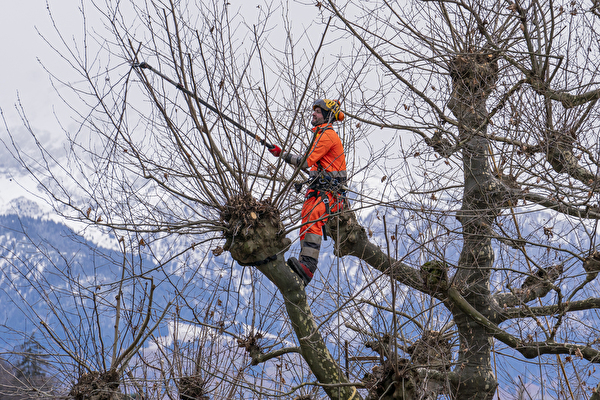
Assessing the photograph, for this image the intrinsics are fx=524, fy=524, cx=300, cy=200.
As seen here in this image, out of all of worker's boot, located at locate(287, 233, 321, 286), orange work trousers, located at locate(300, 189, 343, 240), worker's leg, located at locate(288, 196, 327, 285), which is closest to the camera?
worker's boot, located at locate(287, 233, 321, 286)

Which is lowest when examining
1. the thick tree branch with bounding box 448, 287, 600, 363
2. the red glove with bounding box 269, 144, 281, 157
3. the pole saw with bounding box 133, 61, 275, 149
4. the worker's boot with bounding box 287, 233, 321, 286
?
the thick tree branch with bounding box 448, 287, 600, 363

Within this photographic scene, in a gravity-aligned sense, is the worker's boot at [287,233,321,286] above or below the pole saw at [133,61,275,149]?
below

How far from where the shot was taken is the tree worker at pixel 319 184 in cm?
537

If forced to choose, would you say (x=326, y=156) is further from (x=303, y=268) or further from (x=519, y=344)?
(x=519, y=344)

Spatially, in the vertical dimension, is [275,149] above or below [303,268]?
above

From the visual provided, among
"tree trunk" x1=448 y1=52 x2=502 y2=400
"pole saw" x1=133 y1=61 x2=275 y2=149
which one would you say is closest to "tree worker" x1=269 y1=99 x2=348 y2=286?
"pole saw" x1=133 y1=61 x2=275 y2=149

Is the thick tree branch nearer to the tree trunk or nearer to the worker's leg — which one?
the tree trunk

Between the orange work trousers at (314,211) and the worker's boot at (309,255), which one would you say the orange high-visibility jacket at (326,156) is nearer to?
the orange work trousers at (314,211)

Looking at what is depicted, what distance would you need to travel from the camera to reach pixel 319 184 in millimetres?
5570

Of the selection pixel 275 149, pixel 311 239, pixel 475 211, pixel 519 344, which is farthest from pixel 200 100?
pixel 519 344

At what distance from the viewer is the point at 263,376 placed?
5.12 metres

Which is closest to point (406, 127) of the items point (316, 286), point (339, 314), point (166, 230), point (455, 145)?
point (455, 145)

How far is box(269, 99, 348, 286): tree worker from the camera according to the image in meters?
5.37

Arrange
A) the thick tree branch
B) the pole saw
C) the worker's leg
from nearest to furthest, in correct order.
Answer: the pole saw → the worker's leg → the thick tree branch
